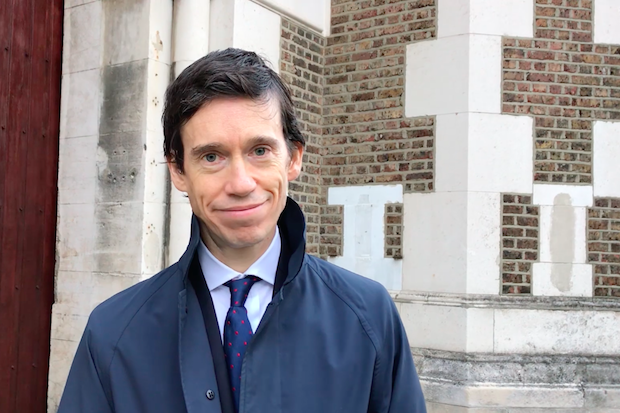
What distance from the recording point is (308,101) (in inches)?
228

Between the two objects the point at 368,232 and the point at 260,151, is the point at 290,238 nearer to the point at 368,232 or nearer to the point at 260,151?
the point at 260,151

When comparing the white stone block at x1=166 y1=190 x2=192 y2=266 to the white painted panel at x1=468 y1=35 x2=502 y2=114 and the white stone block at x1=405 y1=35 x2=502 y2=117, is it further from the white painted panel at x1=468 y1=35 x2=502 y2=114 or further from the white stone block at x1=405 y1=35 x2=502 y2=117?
the white painted panel at x1=468 y1=35 x2=502 y2=114

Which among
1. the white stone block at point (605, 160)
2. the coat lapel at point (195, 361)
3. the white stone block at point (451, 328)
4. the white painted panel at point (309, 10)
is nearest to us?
the coat lapel at point (195, 361)

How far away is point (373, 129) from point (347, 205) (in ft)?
2.25

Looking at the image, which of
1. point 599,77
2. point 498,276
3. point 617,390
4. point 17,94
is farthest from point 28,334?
point 599,77

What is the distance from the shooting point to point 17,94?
463 centimetres

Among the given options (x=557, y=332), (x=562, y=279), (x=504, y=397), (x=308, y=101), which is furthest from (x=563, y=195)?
(x=308, y=101)

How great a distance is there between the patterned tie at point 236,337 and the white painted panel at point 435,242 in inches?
150

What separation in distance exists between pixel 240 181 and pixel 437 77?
4.24 metres

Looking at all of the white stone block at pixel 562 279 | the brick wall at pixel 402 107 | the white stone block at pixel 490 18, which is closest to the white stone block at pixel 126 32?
the brick wall at pixel 402 107

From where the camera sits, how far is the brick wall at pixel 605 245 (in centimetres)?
524

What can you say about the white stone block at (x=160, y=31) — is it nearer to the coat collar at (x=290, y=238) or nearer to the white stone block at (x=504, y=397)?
the white stone block at (x=504, y=397)

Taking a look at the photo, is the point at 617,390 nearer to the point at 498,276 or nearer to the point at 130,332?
the point at 498,276

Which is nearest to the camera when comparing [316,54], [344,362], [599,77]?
[344,362]
